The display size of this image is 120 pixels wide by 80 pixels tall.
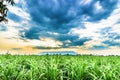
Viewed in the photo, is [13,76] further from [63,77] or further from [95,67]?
[95,67]

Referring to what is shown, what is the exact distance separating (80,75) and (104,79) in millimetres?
668

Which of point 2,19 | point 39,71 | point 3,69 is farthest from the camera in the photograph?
point 2,19

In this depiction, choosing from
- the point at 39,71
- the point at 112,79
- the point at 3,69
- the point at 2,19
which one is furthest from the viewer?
the point at 2,19

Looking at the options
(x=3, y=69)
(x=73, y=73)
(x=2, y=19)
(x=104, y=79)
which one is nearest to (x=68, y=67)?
(x=73, y=73)

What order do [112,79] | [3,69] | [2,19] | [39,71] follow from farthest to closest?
[2,19], [3,69], [39,71], [112,79]

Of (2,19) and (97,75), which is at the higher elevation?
(2,19)

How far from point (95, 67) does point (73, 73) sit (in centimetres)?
74

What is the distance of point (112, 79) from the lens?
6.78 meters

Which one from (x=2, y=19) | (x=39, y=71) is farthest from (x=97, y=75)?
(x=2, y=19)

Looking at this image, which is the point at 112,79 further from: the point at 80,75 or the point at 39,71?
the point at 39,71

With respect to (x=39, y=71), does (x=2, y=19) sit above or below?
above

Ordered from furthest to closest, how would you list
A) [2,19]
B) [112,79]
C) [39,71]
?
[2,19] → [39,71] → [112,79]

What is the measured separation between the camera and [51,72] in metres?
7.08

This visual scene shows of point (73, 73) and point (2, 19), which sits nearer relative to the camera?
point (73, 73)
